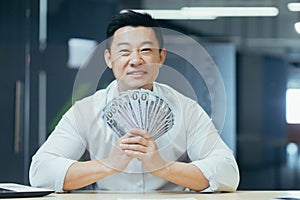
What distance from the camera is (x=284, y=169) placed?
352 centimetres

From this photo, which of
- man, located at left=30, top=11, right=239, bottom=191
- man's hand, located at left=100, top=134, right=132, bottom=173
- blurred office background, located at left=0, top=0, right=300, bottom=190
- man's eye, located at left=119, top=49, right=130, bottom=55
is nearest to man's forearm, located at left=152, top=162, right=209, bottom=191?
man, located at left=30, top=11, right=239, bottom=191

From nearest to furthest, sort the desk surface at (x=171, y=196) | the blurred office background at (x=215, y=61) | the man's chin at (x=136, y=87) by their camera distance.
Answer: the desk surface at (x=171, y=196) → the man's chin at (x=136, y=87) → the blurred office background at (x=215, y=61)

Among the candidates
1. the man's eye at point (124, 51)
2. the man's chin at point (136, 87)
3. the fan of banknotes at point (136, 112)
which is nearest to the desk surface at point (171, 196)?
the fan of banknotes at point (136, 112)

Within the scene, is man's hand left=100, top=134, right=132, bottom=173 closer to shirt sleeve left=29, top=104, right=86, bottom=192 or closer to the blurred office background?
shirt sleeve left=29, top=104, right=86, bottom=192

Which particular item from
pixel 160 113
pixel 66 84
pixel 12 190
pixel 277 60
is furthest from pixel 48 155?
pixel 277 60

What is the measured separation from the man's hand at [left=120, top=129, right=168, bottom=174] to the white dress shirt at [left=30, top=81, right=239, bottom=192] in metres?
0.09

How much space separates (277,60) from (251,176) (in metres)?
0.69

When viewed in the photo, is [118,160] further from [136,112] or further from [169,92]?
[169,92]

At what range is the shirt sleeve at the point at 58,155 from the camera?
1.77m

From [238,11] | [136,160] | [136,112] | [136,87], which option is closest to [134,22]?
[136,87]

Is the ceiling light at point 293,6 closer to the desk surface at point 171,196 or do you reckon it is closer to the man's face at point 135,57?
the man's face at point 135,57

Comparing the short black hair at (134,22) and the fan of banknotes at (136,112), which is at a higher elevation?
the short black hair at (134,22)

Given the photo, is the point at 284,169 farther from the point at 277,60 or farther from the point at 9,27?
the point at 9,27

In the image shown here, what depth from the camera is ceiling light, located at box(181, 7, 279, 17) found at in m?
3.53
